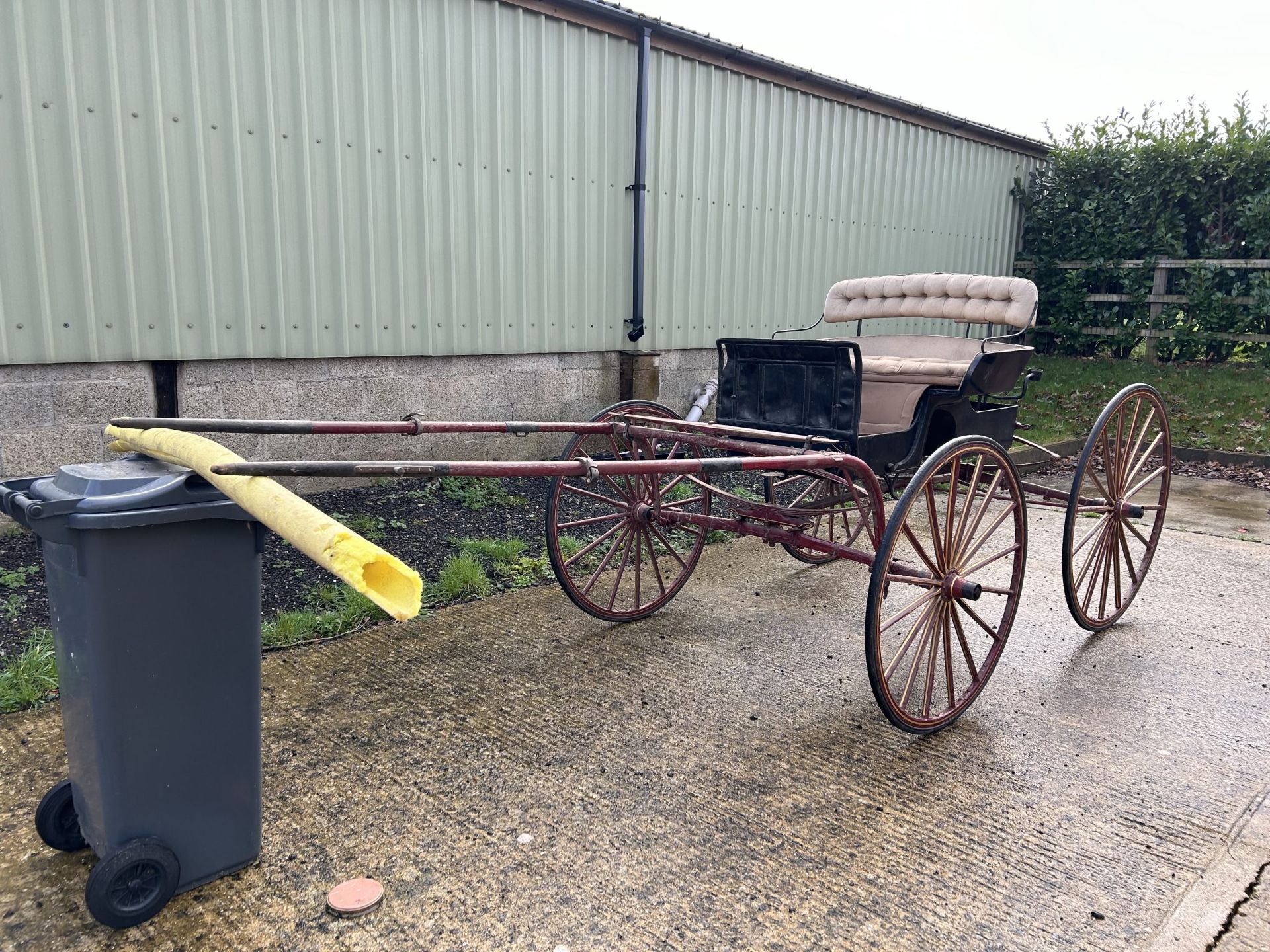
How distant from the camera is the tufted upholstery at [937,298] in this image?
4812 mm

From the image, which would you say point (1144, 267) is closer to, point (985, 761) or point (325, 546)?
point (985, 761)

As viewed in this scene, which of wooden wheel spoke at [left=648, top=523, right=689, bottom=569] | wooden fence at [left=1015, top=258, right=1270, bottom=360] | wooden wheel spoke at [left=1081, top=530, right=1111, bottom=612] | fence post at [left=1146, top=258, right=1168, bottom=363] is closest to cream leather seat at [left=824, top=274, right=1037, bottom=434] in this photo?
wooden wheel spoke at [left=1081, top=530, right=1111, bottom=612]

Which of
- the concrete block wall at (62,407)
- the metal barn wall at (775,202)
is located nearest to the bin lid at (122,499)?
Answer: the concrete block wall at (62,407)

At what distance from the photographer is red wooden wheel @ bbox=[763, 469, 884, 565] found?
3314mm

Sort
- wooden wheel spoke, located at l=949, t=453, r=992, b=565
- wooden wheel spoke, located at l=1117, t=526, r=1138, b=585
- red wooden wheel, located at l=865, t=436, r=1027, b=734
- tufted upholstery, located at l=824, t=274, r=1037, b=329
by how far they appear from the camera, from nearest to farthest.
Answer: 1. red wooden wheel, located at l=865, t=436, r=1027, b=734
2. wooden wheel spoke, located at l=949, t=453, r=992, b=565
3. wooden wheel spoke, located at l=1117, t=526, r=1138, b=585
4. tufted upholstery, located at l=824, t=274, r=1037, b=329

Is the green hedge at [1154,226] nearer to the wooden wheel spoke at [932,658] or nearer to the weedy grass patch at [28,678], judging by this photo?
the wooden wheel spoke at [932,658]

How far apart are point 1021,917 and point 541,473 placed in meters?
1.55

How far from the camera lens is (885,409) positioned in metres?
4.49

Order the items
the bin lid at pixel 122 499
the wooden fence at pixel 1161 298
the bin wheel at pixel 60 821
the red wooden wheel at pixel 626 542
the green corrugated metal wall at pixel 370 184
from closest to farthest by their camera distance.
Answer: the bin lid at pixel 122 499
the bin wheel at pixel 60 821
the red wooden wheel at pixel 626 542
the green corrugated metal wall at pixel 370 184
the wooden fence at pixel 1161 298

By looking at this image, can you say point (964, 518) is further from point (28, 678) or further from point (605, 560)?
point (28, 678)

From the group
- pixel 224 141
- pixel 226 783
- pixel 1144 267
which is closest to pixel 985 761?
pixel 226 783

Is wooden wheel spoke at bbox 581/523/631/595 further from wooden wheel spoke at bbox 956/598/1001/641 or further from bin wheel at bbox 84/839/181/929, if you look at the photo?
bin wheel at bbox 84/839/181/929

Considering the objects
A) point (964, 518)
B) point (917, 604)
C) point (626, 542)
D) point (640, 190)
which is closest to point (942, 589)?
point (917, 604)

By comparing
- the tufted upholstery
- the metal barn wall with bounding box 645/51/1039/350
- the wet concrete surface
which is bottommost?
the wet concrete surface
